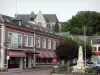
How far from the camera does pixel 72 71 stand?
37.2m

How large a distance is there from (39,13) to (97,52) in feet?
114

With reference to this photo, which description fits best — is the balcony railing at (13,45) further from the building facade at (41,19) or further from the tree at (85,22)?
the building facade at (41,19)

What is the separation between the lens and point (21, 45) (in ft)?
186

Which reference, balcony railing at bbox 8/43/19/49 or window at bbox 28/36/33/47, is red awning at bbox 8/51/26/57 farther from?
window at bbox 28/36/33/47

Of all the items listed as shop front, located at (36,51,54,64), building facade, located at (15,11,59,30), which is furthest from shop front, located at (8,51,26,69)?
building facade, located at (15,11,59,30)

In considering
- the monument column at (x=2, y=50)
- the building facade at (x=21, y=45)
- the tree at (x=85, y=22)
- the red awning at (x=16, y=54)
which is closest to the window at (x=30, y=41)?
the building facade at (x=21, y=45)

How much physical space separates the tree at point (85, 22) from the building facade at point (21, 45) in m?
46.2

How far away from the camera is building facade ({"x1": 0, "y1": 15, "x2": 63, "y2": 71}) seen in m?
50.2

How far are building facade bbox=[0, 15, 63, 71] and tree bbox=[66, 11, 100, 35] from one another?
152 feet

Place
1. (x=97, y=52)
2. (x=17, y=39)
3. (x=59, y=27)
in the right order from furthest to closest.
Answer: (x=59, y=27)
(x=97, y=52)
(x=17, y=39)

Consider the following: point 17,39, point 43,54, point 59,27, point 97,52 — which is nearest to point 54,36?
point 43,54

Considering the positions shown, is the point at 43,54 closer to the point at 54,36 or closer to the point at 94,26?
the point at 54,36

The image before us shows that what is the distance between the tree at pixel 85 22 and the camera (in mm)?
115688

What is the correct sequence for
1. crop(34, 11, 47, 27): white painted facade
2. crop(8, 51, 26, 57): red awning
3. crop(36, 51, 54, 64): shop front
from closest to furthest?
crop(8, 51, 26, 57): red awning, crop(36, 51, 54, 64): shop front, crop(34, 11, 47, 27): white painted facade
